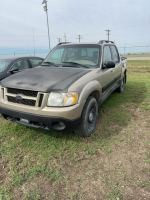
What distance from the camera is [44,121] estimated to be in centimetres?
238

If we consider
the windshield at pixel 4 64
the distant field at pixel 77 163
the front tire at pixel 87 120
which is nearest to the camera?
the distant field at pixel 77 163

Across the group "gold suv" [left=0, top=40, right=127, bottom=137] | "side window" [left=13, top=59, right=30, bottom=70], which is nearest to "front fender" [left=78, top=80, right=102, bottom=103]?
"gold suv" [left=0, top=40, right=127, bottom=137]

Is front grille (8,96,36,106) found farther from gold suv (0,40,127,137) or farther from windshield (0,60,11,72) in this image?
windshield (0,60,11,72)

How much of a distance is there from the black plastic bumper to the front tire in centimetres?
21

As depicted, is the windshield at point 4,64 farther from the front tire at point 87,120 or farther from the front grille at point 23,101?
the front tire at point 87,120

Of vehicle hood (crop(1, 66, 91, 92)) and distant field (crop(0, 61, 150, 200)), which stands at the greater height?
vehicle hood (crop(1, 66, 91, 92))

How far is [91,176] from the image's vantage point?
6.91 feet

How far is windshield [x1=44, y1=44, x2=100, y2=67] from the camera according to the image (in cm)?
354

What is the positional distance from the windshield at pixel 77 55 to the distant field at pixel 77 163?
1463mm

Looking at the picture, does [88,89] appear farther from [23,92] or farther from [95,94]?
[23,92]

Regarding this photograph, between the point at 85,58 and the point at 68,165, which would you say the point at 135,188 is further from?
the point at 85,58

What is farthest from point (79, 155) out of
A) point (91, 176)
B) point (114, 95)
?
point (114, 95)

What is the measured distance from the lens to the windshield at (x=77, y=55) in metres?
3.54

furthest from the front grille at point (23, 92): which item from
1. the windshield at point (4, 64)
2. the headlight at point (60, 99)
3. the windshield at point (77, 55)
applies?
the windshield at point (4, 64)
